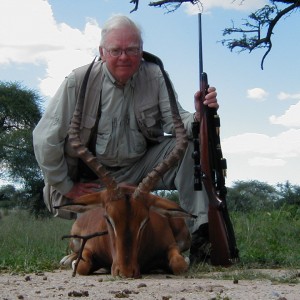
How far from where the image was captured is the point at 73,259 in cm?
549

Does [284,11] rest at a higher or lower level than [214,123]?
higher

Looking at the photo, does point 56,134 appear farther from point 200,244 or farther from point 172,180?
point 200,244

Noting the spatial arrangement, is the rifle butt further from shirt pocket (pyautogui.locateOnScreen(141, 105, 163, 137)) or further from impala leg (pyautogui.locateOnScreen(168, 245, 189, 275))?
shirt pocket (pyautogui.locateOnScreen(141, 105, 163, 137))

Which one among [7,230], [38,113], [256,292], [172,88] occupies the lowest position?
[256,292]

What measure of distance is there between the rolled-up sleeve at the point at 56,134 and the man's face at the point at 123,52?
35cm

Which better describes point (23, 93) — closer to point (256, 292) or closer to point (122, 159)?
point (122, 159)

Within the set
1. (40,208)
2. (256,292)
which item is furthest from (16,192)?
(256,292)

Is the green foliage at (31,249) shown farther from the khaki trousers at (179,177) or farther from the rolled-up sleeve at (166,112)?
the rolled-up sleeve at (166,112)

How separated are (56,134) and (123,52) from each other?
2.63 feet

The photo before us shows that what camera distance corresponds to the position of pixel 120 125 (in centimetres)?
573

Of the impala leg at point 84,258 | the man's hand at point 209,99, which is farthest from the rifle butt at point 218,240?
the impala leg at point 84,258

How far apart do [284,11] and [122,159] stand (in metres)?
8.97

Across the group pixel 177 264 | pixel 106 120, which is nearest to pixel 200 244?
pixel 177 264

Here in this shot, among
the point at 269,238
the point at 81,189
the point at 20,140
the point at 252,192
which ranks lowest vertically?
the point at 269,238
